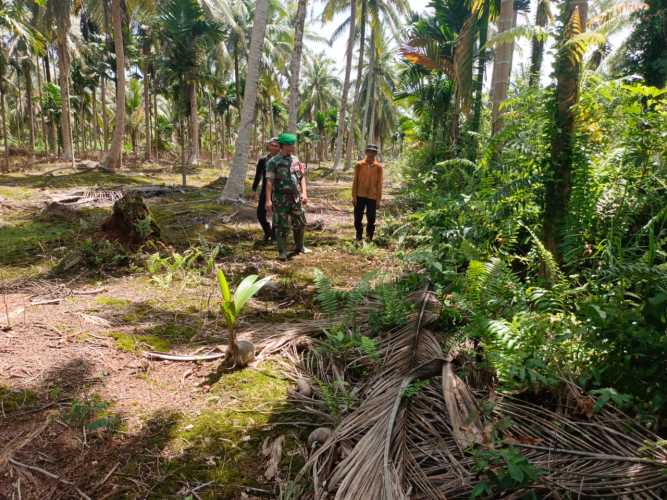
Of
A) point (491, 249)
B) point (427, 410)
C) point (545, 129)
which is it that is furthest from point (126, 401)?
point (545, 129)

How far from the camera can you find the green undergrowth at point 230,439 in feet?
6.18

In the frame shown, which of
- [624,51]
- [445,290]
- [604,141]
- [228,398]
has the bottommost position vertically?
[228,398]

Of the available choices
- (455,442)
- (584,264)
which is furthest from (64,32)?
(455,442)

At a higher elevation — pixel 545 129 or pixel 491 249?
pixel 545 129

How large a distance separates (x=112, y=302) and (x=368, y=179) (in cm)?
413

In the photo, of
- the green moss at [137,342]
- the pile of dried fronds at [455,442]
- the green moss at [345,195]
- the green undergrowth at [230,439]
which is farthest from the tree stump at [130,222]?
the green moss at [345,195]

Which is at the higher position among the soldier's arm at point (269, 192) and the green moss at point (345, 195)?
the soldier's arm at point (269, 192)

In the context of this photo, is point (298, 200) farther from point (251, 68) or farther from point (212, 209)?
point (251, 68)

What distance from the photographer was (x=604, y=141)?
3.49 m

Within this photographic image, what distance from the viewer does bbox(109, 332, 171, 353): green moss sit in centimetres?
297

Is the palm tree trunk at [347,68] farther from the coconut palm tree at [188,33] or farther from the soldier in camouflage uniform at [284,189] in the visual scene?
the soldier in camouflage uniform at [284,189]

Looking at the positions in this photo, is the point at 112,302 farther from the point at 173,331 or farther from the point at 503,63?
the point at 503,63

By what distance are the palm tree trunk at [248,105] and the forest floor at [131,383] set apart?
4471 mm

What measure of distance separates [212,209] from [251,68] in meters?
3.21
